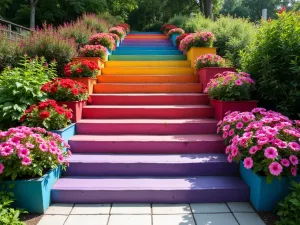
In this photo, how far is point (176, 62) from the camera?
6.15 m

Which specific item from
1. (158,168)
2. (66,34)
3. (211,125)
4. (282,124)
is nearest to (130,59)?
(66,34)

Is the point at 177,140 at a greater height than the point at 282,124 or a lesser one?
lesser

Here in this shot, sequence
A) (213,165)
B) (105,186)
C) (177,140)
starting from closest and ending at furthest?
(105,186)
(213,165)
(177,140)

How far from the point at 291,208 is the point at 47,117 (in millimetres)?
2926

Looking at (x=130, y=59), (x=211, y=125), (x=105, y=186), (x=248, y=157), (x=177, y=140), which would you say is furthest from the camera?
(x=130, y=59)

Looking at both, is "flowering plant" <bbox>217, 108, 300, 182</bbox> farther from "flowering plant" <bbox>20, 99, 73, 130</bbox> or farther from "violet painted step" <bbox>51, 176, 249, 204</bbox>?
"flowering plant" <bbox>20, 99, 73, 130</bbox>

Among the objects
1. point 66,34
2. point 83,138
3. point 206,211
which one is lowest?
point 206,211

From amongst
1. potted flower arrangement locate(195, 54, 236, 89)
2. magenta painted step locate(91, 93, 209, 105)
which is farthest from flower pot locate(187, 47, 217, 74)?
magenta painted step locate(91, 93, 209, 105)

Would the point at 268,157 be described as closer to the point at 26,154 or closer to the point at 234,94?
the point at 234,94

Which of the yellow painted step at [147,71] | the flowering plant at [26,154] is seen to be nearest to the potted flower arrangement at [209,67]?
the yellow painted step at [147,71]

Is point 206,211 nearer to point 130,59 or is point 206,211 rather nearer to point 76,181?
point 76,181

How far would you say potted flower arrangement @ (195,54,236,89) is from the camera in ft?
15.4

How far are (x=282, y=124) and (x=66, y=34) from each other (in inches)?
220

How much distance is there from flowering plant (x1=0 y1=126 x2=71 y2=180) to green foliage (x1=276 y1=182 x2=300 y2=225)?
2.32 m
